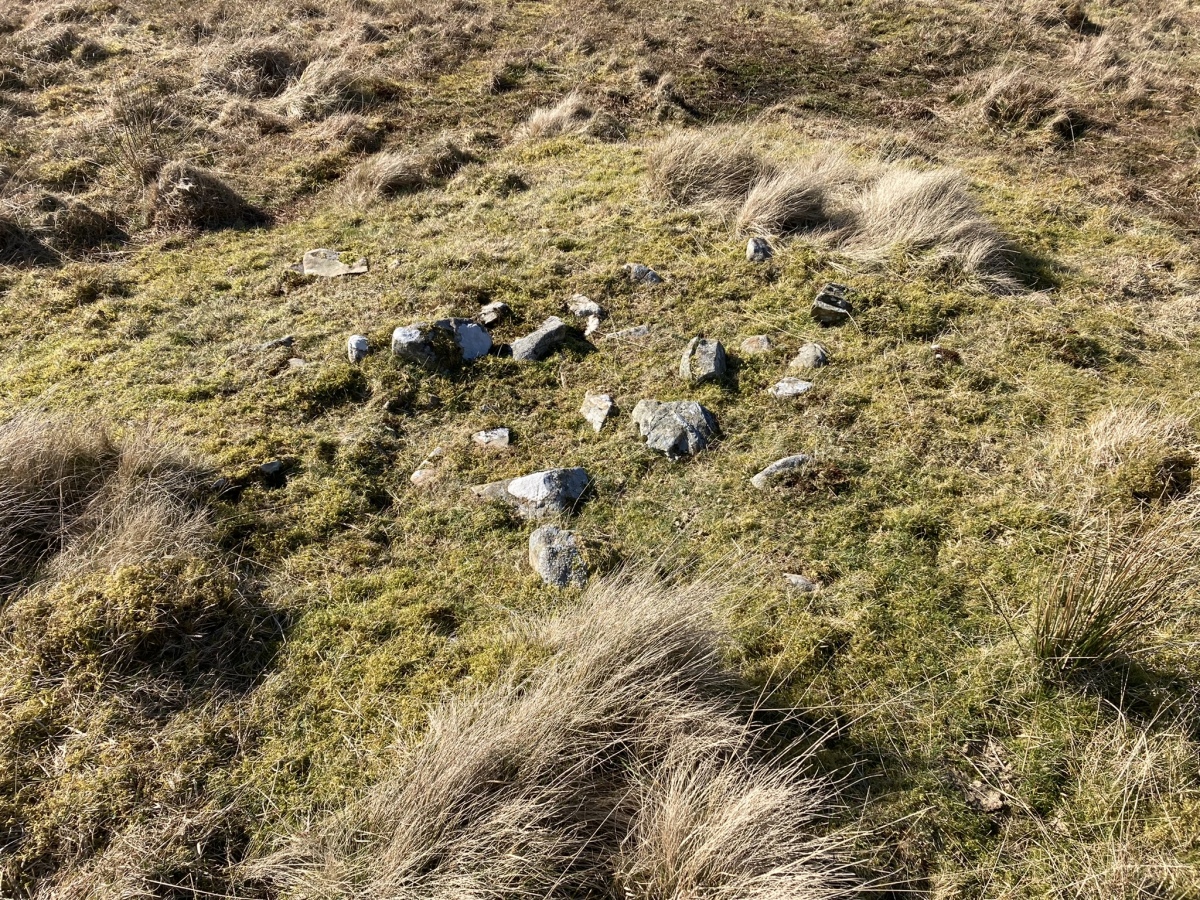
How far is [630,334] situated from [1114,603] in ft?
11.5

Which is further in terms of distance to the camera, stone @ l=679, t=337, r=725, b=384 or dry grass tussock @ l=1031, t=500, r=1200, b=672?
stone @ l=679, t=337, r=725, b=384

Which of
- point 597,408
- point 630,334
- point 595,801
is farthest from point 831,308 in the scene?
point 595,801

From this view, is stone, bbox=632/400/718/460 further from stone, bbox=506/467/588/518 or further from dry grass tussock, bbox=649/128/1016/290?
dry grass tussock, bbox=649/128/1016/290

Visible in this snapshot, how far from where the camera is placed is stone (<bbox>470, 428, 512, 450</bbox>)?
4461mm

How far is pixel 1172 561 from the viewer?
2.84 metres

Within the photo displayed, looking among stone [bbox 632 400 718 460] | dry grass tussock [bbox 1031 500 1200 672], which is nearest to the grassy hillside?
dry grass tussock [bbox 1031 500 1200 672]

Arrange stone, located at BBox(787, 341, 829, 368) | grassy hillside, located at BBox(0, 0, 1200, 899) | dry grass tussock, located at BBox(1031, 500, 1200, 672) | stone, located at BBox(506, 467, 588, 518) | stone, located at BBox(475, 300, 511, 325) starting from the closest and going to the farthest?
grassy hillside, located at BBox(0, 0, 1200, 899)
dry grass tussock, located at BBox(1031, 500, 1200, 672)
stone, located at BBox(506, 467, 588, 518)
stone, located at BBox(787, 341, 829, 368)
stone, located at BBox(475, 300, 511, 325)

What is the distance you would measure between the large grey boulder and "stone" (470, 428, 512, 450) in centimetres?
37

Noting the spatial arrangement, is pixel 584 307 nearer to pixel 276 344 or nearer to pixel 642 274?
pixel 642 274

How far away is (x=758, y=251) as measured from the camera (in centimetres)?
598

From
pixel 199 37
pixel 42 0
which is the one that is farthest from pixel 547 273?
pixel 42 0

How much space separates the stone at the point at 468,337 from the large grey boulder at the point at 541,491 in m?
1.39

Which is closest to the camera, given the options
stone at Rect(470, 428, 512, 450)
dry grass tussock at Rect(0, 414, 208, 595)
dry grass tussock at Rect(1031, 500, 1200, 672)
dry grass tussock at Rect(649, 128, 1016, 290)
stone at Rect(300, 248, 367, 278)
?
dry grass tussock at Rect(1031, 500, 1200, 672)

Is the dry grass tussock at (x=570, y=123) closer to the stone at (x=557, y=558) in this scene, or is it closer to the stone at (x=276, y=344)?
the stone at (x=276, y=344)
